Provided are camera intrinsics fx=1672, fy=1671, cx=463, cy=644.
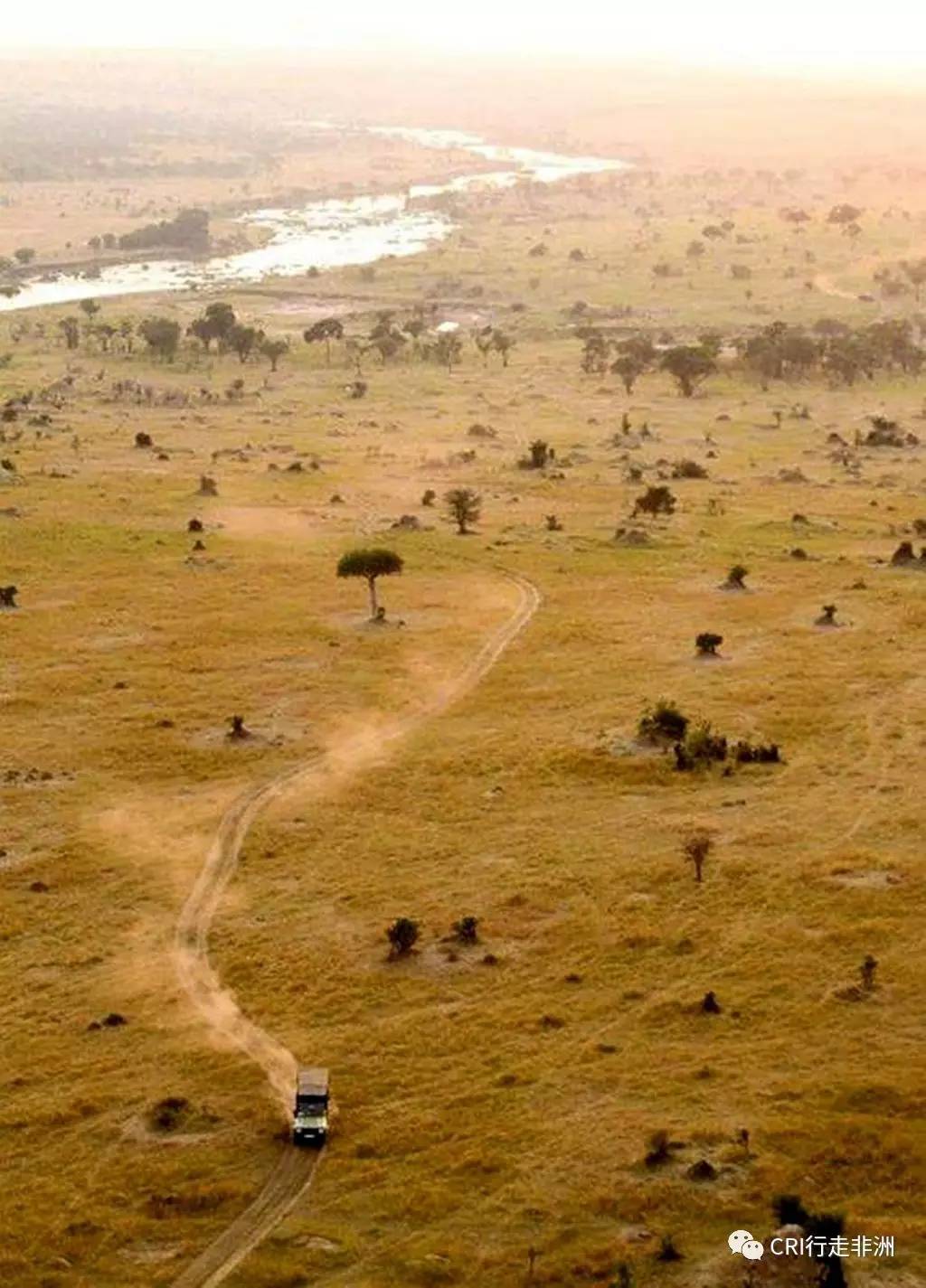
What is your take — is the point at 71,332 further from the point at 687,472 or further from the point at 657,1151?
the point at 657,1151

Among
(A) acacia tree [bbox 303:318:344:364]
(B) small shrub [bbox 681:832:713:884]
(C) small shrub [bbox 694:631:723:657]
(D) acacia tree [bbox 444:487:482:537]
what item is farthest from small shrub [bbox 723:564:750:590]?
(A) acacia tree [bbox 303:318:344:364]

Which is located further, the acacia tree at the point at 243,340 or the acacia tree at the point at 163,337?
the acacia tree at the point at 243,340

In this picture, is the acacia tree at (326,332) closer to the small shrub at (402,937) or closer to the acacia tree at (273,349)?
the acacia tree at (273,349)

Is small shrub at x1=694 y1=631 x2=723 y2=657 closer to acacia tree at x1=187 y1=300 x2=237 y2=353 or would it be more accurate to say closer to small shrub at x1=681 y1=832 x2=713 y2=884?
small shrub at x1=681 y1=832 x2=713 y2=884

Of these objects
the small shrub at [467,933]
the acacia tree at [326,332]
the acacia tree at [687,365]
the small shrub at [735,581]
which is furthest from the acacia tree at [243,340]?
the small shrub at [467,933]

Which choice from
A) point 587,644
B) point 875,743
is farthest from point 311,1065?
point 587,644

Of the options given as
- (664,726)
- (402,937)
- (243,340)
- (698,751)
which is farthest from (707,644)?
(243,340)

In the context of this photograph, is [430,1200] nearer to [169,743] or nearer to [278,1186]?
[278,1186]
